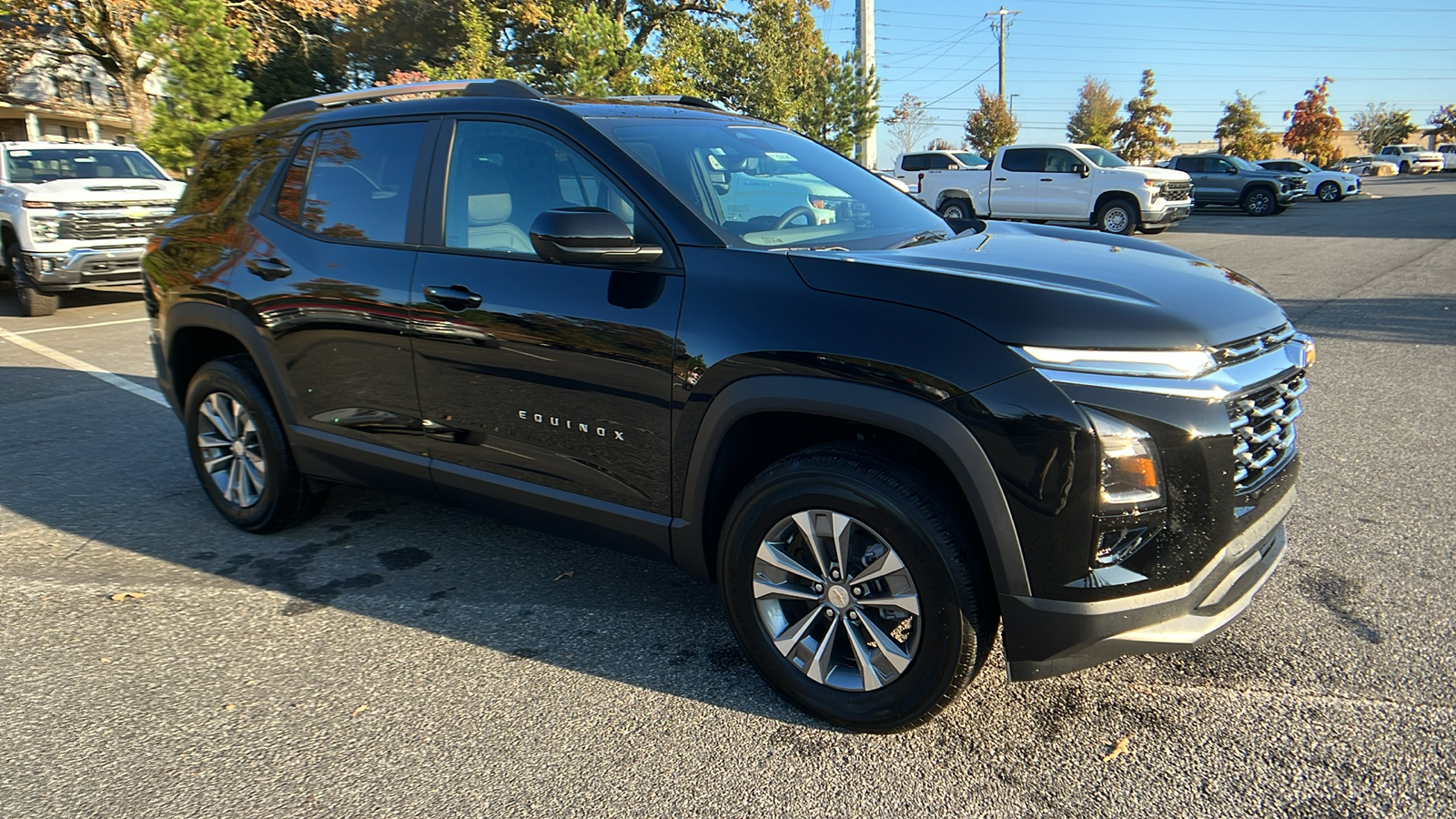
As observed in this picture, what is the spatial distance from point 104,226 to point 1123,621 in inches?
463

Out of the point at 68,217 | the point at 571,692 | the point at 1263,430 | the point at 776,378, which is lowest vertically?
the point at 571,692

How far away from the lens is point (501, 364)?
3207 mm

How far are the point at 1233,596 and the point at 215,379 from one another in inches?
161

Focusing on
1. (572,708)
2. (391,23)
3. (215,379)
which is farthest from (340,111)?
(391,23)

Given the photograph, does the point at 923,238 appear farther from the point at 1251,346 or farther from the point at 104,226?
the point at 104,226

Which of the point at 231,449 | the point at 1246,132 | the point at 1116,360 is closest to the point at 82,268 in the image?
the point at 231,449

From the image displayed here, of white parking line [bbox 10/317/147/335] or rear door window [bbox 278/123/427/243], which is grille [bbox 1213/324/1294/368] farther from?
white parking line [bbox 10/317/147/335]

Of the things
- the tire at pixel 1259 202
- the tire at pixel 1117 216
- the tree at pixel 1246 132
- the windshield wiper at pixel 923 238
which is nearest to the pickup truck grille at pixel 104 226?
the windshield wiper at pixel 923 238

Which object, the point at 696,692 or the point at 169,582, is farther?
the point at 169,582

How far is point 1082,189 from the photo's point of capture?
19.5 meters

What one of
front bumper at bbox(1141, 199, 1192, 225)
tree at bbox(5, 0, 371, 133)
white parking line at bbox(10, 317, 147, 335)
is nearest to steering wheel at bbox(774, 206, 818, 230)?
white parking line at bbox(10, 317, 147, 335)

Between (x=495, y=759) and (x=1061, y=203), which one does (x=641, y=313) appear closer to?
(x=495, y=759)

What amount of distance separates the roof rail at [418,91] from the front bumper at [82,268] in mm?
7697

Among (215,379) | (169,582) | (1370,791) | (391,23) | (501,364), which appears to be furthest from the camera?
(391,23)
